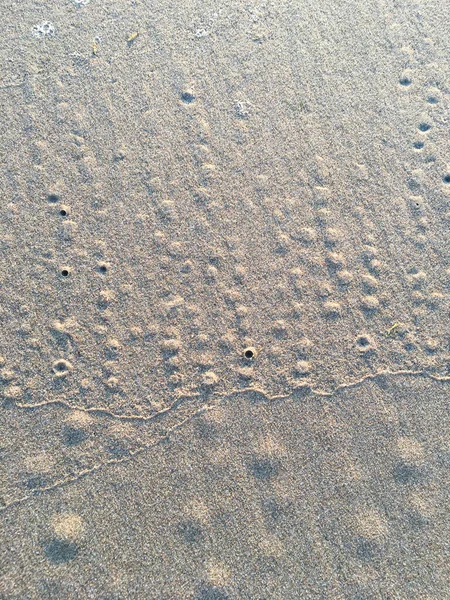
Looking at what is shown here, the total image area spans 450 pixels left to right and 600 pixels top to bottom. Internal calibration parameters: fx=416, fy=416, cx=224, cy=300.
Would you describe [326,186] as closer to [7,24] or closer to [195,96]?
[195,96]

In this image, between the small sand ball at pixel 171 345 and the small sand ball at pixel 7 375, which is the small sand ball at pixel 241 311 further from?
the small sand ball at pixel 7 375

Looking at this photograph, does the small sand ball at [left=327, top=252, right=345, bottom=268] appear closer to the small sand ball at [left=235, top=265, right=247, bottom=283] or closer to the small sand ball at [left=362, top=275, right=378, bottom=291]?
the small sand ball at [left=362, top=275, right=378, bottom=291]

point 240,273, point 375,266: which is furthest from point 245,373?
point 375,266

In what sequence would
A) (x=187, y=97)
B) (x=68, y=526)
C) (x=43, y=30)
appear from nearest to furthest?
(x=68, y=526) < (x=187, y=97) < (x=43, y=30)

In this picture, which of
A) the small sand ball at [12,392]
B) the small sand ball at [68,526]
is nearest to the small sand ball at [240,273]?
the small sand ball at [12,392]

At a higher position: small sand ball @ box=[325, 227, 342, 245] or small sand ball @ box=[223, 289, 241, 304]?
small sand ball @ box=[325, 227, 342, 245]

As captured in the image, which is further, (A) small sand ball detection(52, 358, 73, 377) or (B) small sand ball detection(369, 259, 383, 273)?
(B) small sand ball detection(369, 259, 383, 273)

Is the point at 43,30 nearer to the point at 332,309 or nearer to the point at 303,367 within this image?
the point at 332,309

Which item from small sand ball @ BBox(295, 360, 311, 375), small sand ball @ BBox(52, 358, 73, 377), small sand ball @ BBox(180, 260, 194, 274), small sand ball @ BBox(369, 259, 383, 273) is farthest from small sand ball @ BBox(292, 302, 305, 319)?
small sand ball @ BBox(52, 358, 73, 377)
